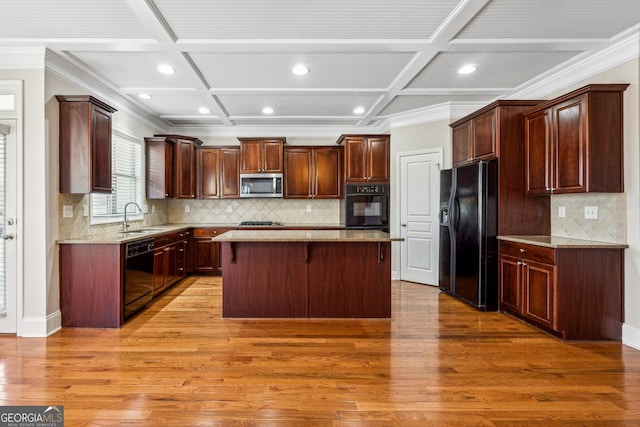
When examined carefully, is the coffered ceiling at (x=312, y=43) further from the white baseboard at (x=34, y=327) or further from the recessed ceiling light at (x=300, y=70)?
the white baseboard at (x=34, y=327)

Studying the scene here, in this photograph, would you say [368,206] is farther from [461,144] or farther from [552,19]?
[552,19]

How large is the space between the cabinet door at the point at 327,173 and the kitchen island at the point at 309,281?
277 centimetres

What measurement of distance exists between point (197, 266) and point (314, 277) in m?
3.09

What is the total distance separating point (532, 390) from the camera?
8.16ft

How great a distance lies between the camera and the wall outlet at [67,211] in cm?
375

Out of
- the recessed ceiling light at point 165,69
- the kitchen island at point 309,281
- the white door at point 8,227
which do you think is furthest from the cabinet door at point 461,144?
the white door at point 8,227

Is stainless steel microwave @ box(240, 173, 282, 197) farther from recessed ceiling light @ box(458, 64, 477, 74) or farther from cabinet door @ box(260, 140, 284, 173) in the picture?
recessed ceiling light @ box(458, 64, 477, 74)

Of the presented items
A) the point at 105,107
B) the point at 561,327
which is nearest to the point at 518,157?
the point at 561,327

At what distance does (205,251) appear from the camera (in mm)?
6344

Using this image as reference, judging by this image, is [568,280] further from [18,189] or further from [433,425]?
[18,189]

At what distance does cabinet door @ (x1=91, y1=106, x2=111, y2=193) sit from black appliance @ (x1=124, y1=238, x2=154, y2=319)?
0.70 meters

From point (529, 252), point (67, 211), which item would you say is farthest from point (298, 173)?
point (529, 252)

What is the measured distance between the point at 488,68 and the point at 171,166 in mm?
4851

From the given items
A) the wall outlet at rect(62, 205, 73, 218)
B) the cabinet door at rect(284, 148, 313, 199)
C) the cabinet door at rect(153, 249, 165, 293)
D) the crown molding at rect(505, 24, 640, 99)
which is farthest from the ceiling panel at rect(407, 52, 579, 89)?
the wall outlet at rect(62, 205, 73, 218)
